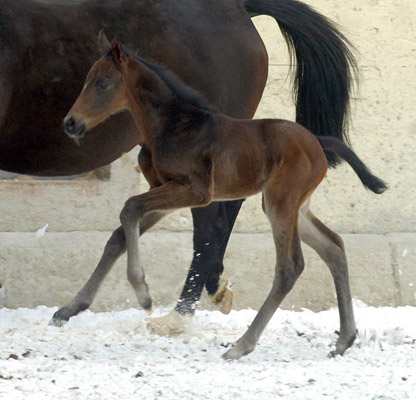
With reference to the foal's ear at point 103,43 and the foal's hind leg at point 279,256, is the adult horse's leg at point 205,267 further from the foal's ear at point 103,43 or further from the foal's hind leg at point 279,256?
the foal's ear at point 103,43

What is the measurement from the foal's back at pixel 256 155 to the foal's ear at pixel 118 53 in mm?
484

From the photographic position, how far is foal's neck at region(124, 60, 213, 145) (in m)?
3.54

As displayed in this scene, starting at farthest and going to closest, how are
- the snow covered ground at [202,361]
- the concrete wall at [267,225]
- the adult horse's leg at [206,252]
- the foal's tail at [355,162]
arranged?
1. the concrete wall at [267,225]
2. the adult horse's leg at [206,252]
3. the foal's tail at [355,162]
4. the snow covered ground at [202,361]

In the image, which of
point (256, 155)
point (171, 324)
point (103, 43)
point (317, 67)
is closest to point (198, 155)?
point (256, 155)

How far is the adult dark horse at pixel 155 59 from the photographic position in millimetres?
3814

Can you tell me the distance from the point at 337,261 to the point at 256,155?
630mm

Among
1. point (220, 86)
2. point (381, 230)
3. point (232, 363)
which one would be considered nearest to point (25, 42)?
point (220, 86)

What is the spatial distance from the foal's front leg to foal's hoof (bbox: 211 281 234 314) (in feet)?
3.86

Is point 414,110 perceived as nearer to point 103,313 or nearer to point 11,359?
point 103,313

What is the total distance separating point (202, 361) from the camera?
3.43 meters

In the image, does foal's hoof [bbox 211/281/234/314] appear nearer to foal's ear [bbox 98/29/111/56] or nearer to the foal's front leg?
the foal's front leg

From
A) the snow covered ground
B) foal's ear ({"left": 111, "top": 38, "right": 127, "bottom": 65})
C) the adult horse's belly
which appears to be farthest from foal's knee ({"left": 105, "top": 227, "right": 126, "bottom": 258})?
foal's ear ({"left": 111, "top": 38, "right": 127, "bottom": 65})

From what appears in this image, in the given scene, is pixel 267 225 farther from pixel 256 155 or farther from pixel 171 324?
pixel 256 155

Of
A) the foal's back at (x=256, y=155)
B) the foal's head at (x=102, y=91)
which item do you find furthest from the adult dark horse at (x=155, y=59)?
the foal's back at (x=256, y=155)
